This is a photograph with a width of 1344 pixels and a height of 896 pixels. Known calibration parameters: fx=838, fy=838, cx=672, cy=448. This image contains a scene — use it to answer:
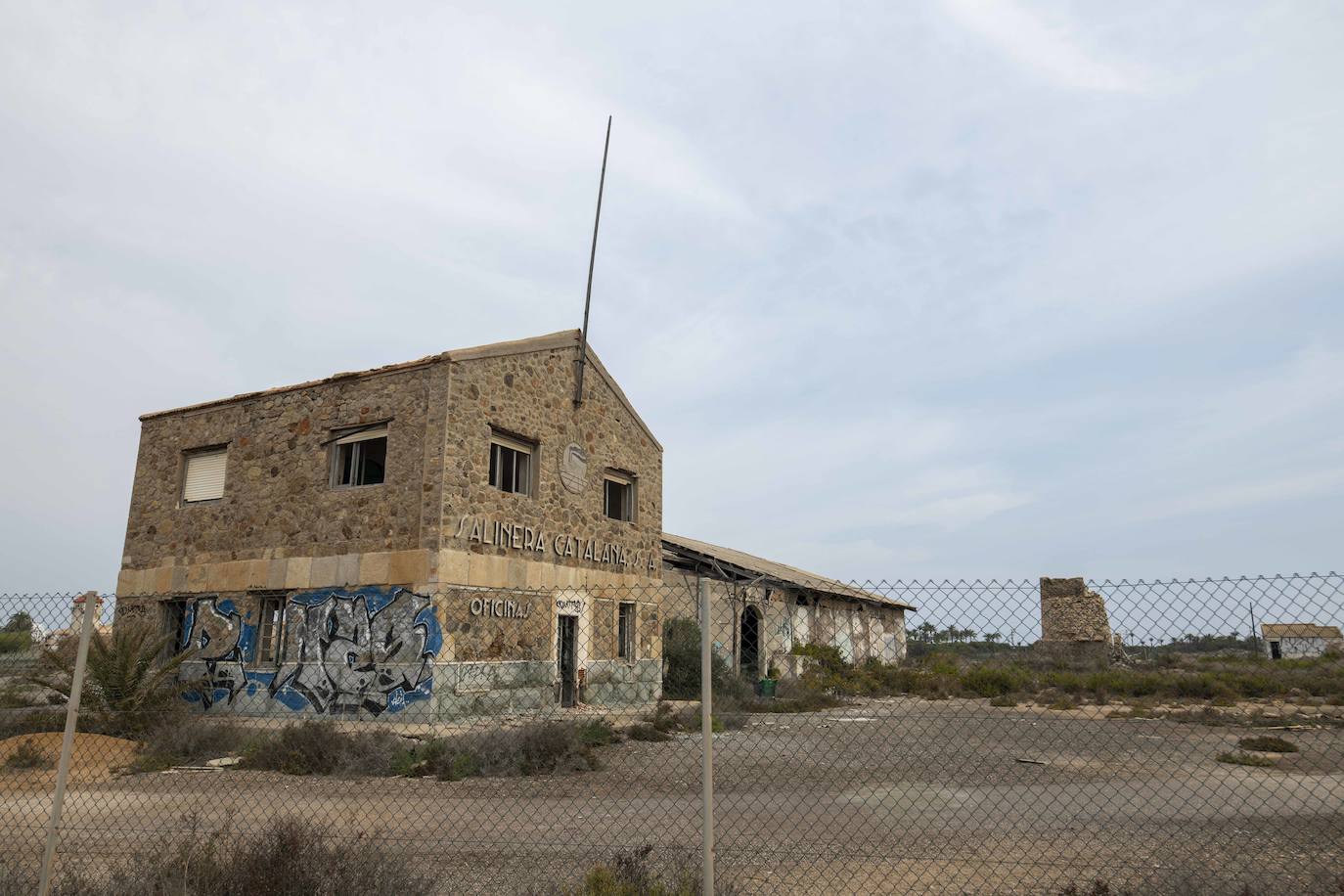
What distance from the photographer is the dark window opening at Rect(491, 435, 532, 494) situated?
52.7 ft

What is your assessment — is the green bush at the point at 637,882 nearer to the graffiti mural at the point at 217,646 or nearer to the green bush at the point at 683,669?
the graffiti mural at the point at 217,646

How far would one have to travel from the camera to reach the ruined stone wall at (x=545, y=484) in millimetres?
14859

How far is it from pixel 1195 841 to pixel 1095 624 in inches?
1259

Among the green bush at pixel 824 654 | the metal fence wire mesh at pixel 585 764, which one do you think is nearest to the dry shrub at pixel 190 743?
the metal fence wire mesh at pixel 585 764

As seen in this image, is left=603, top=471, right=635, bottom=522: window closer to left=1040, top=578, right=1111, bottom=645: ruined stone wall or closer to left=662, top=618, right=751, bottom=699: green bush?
left=662, top=618, right=751, bottom=699: green bush

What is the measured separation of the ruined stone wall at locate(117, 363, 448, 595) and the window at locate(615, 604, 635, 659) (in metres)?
6.03

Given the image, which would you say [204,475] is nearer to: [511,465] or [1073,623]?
[511,465]

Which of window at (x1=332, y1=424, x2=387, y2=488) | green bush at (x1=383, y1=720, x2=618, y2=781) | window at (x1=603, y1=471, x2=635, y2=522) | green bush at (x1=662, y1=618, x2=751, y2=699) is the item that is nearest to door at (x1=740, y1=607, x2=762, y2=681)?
green bush at (x1=662, y1=618, x2=751, y2=699)

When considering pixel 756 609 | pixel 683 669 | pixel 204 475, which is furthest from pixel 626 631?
pixel 204 475

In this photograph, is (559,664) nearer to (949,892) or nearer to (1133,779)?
(1133,779)

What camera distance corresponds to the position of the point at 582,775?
1110 cm

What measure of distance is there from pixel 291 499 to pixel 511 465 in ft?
13.6

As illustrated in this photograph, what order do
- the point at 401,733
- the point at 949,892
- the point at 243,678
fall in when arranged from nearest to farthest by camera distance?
the point at 949,892, the point at 401,733, the point at 243,678

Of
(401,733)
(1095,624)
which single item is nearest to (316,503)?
(401,733)
